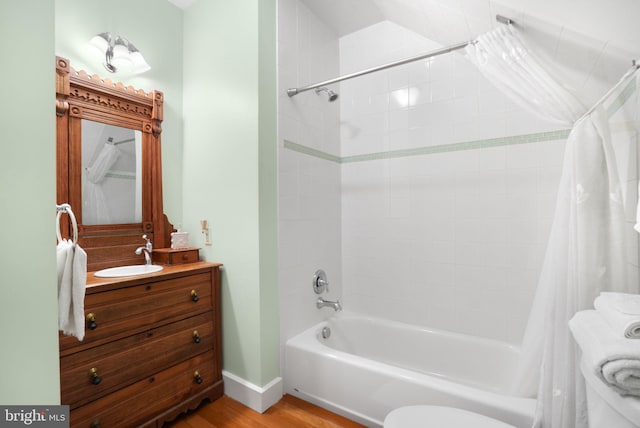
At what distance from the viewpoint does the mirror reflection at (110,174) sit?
5.98 feet

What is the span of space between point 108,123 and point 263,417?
6.78ft

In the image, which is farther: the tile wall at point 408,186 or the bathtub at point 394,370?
the tile wall at point 408,186

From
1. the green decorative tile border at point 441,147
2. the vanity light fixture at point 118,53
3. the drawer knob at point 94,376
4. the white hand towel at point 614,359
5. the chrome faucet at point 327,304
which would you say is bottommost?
the drawer knob at point 94,376

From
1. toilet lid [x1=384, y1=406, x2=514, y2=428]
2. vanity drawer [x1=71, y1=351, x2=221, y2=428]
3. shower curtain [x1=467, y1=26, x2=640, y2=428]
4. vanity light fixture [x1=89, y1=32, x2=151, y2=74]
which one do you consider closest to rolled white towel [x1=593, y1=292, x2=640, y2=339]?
shower curtain [x1=467, y1=26, x2=640, y2=428]

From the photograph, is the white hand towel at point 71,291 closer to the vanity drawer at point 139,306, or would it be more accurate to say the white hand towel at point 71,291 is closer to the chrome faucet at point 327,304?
the vanity drawer at point 139,306

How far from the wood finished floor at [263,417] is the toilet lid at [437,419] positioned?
2.02 feet

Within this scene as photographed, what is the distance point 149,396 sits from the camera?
1.59 m

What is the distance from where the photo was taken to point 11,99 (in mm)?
592

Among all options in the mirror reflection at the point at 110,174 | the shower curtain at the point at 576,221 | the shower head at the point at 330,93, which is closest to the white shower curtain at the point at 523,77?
the shower curtain at the point at 576,221

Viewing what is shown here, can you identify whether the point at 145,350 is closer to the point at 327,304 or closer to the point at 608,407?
the point at 327,304

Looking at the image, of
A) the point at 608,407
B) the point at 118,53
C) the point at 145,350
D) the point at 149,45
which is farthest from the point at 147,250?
the point at 608,407

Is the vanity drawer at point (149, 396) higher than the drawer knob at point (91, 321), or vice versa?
the drawer knob at point (91, 321)

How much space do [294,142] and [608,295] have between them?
69.5 inches

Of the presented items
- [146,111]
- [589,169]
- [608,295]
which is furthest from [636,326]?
[146,111]
